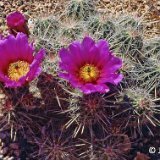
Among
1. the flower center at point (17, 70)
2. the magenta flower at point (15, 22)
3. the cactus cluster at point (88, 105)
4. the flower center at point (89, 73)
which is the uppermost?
the magenta flower at point (15, 22)

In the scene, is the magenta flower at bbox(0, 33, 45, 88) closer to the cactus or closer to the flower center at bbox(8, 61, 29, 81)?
the flower center at bbox(8, 61, 29, 81)

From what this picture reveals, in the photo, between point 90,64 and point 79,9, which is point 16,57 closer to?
point 90,64

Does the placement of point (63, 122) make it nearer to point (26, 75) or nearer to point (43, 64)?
point (43, 64)

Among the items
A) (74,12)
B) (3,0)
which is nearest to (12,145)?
(74,12)

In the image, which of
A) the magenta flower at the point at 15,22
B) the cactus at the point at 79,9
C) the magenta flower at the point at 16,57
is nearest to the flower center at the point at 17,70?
the magenta flower at the point at 16,57

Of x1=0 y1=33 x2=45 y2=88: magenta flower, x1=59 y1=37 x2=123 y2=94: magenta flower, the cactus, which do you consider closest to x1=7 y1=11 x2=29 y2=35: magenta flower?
x1=0 y1=33 x2=45 y2=88: magenta flower

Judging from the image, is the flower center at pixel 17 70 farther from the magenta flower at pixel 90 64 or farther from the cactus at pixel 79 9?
the cactus at pixel 79 9
